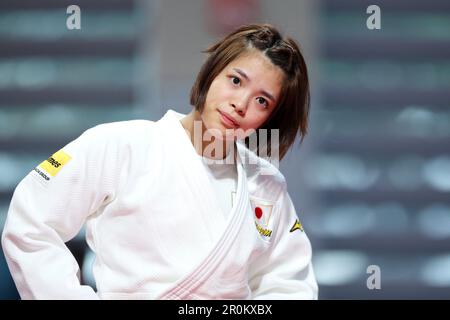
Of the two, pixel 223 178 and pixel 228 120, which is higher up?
pixel 228 120

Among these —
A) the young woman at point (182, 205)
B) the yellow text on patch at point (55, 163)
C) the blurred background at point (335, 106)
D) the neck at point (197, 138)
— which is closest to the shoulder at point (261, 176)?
the young woman at point (182, 205)

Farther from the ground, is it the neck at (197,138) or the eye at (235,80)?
the eye at (235,80)

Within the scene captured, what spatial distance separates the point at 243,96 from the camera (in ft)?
5.99

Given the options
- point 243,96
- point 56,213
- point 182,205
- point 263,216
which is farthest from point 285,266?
point 56,213

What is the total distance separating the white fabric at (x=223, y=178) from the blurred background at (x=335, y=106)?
2665 mm

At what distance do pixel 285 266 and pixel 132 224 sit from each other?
450 mm

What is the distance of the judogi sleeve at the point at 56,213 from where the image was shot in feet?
5.47

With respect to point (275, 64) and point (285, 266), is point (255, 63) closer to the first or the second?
point (275, 64)

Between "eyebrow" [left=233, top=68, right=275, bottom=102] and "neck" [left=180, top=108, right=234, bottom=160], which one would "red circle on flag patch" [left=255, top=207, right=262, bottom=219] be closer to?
"neck" [left=180, top=108, right=234, bottom=160]

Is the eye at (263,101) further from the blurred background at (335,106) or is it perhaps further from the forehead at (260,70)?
the blurred background at (335,106)

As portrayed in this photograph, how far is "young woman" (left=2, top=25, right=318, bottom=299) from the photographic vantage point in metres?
1.71

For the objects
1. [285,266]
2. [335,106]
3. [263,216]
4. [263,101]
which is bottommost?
[335,106]

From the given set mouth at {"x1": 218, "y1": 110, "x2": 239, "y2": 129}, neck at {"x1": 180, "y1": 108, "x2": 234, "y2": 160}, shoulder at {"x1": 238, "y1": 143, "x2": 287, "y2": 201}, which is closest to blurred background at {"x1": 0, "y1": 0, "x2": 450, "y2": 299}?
shoulder at {"x1": 238, "y1": 143, "x2": 287, "y2": 201}

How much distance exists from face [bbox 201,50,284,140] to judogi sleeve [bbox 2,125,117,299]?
0.29 metres
